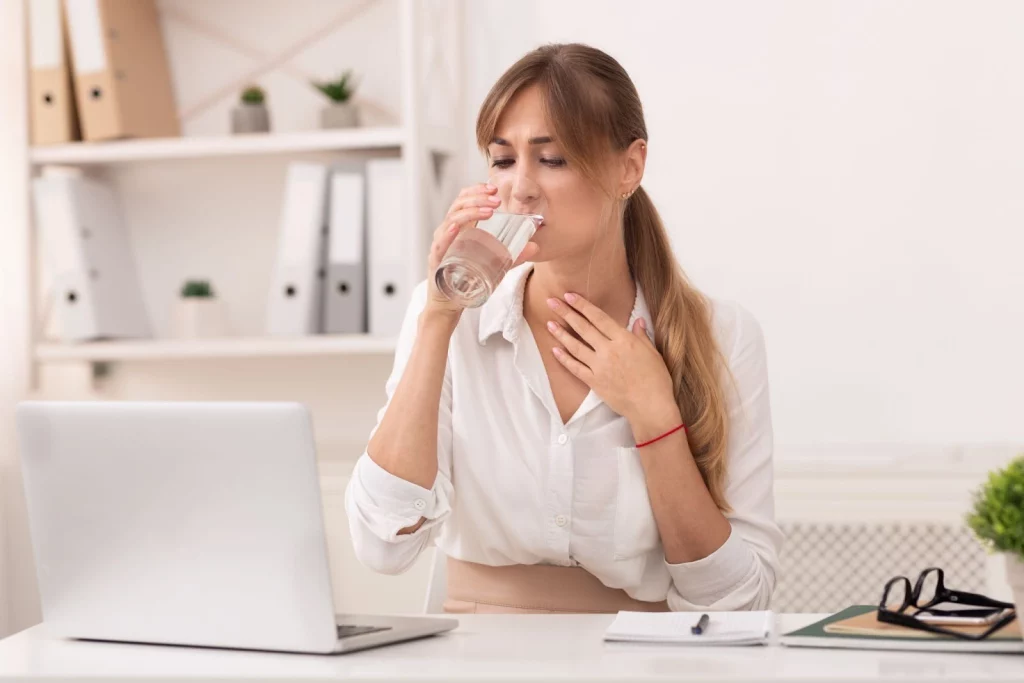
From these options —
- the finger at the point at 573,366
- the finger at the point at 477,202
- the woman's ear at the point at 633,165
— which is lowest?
the finger at the point at 573,366

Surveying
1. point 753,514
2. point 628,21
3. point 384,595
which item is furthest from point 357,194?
point 753,514

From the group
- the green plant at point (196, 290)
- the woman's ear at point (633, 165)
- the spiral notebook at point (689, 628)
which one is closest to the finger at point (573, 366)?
the woman's ear at point (633, 165)

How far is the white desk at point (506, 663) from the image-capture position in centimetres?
93

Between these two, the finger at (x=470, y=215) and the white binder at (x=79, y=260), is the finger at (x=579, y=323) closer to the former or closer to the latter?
the finger at (x=470, y=215)

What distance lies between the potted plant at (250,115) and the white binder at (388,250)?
11.0 inches

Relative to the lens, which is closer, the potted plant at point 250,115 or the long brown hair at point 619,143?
the long brown hair at point 619,143

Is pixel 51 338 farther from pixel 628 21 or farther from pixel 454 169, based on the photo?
pixel 628 21

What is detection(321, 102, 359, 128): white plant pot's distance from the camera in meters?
2.32

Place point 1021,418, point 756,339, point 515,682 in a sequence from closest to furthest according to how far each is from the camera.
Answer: point 515,682 < point 756,339 < point 1021,418

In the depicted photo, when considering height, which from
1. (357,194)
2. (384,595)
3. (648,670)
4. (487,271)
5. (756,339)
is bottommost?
(384,595)

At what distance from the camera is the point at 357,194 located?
7.45 ft

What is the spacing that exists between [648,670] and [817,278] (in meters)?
1.47

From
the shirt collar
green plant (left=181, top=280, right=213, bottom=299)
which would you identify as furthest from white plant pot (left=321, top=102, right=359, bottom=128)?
the shirt collar

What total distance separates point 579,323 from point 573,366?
57 millimetres
